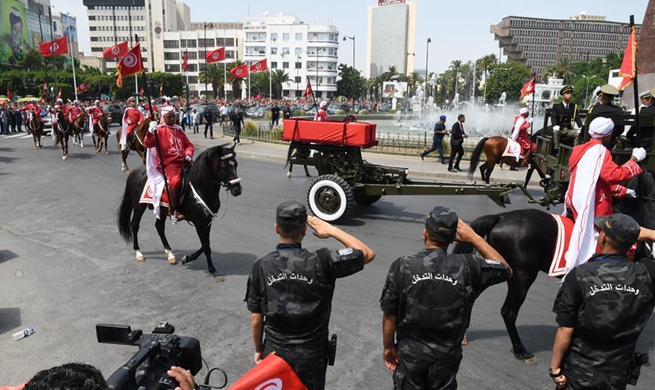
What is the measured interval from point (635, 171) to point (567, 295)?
10.1 feet

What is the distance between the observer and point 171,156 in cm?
750

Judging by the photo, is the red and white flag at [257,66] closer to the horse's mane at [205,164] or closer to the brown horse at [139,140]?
the brown horse at [139,140]

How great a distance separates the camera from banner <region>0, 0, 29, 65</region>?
283 feet

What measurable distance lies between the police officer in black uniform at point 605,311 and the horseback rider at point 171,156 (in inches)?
223

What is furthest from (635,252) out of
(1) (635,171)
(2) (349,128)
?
(2) (349,128)

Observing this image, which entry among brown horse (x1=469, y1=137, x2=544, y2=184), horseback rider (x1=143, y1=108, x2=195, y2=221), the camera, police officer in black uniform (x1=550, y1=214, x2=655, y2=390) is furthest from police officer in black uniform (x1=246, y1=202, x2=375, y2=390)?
brown horse (x1=469, y1=137, x2=544, y2=184)

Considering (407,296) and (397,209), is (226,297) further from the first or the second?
(397,209)

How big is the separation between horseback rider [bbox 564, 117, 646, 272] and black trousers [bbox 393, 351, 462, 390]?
2289 millimetres

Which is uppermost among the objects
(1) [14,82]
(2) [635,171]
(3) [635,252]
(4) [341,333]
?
(1) [14,82]

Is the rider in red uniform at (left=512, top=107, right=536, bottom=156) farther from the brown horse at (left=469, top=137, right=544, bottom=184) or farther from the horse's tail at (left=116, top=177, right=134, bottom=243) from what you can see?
the horse's tail at (left=116, top=177, right=134, bottom=243)

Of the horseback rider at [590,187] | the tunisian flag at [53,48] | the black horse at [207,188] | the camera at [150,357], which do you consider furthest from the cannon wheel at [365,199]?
the tunisian flag at [53,48]

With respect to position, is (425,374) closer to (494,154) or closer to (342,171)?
(342,171)

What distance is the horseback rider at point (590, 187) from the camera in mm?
4734

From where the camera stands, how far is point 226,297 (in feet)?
20.9
